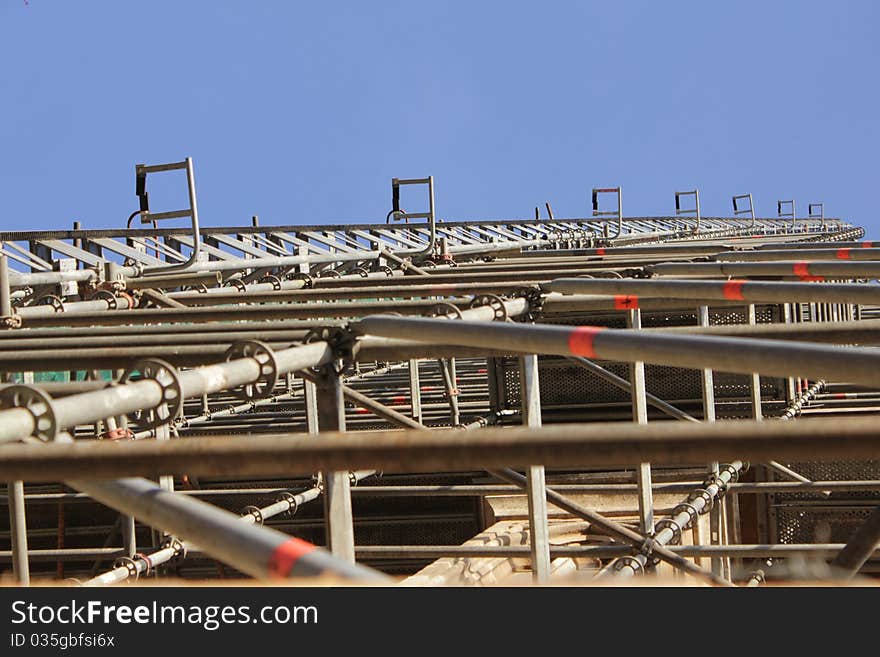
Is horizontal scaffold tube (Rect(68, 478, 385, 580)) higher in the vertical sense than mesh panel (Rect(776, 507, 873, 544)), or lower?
higher

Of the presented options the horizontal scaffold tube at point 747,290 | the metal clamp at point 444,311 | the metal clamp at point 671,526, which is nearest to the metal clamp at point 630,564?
the metal clamp at point 671,526

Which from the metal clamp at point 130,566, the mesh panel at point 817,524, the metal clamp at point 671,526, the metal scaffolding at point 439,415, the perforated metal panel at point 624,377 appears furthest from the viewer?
the perforated metal panel at point 624,377

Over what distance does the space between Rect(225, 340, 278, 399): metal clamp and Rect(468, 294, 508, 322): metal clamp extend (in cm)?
259

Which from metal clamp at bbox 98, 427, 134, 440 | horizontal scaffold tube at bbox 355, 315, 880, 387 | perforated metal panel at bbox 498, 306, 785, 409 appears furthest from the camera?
perforated metal panel at bbox 498, 306, 785, 409

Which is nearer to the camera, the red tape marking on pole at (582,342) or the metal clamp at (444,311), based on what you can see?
the red tape marking on pole at (582,342)

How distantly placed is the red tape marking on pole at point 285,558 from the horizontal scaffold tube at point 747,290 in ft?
13.9

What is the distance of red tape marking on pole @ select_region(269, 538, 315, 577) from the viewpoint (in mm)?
2957

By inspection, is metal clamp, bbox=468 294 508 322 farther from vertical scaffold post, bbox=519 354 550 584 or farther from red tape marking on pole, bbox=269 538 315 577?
red tape marking on pole, bbox=269 538 315 577

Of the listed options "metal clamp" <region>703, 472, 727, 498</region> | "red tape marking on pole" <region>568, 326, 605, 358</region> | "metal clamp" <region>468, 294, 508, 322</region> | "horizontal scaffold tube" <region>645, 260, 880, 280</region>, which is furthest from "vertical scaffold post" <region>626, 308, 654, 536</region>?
"red tape marking on pole" <region>568, 326, 605, 358</region>

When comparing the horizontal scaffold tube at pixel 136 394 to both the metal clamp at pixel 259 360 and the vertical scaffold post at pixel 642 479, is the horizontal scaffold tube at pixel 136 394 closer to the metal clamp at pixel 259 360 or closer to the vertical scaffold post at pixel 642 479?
the metal clamp at pixel 259 360

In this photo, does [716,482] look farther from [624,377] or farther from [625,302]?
[624,377]

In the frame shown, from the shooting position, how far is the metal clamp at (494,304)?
8121 mm
